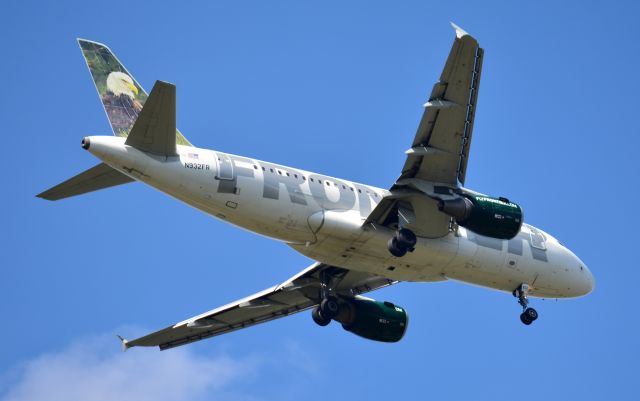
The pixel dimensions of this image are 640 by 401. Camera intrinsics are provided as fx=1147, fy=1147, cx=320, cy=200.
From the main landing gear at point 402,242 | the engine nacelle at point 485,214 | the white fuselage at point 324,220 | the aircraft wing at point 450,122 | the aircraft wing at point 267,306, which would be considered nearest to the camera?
the aircraft wing at point 450,122

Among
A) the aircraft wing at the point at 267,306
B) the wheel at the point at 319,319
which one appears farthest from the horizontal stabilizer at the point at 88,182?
the wheel at the point at 319,319

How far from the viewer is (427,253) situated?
37562 mm

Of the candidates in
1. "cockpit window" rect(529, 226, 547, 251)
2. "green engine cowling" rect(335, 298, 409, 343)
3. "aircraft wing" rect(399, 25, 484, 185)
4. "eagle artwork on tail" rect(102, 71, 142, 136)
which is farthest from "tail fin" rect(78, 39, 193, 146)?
"cockpit window" rect(529, 226, 547, 251)

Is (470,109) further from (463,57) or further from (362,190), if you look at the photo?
(362,190)

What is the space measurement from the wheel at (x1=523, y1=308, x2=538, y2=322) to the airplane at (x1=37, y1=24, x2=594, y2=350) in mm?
43

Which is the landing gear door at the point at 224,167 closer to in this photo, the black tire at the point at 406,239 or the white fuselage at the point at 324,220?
the white fuselage at the point at 324,220

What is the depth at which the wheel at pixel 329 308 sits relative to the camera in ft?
133

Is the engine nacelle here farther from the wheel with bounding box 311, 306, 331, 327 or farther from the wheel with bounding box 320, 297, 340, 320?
the wheel with bounding box 311, 306, 331, 327

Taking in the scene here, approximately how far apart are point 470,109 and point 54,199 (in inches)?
506

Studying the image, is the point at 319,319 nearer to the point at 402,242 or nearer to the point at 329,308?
the point at 329,308

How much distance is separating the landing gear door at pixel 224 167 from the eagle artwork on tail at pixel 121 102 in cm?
330

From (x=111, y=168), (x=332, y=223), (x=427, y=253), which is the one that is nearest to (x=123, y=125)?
(x=111, y=168)

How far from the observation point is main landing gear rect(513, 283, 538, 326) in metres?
40.1

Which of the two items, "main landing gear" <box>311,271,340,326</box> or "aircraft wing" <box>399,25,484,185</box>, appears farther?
"main landing gear" <box>311,271,340,326</box>
